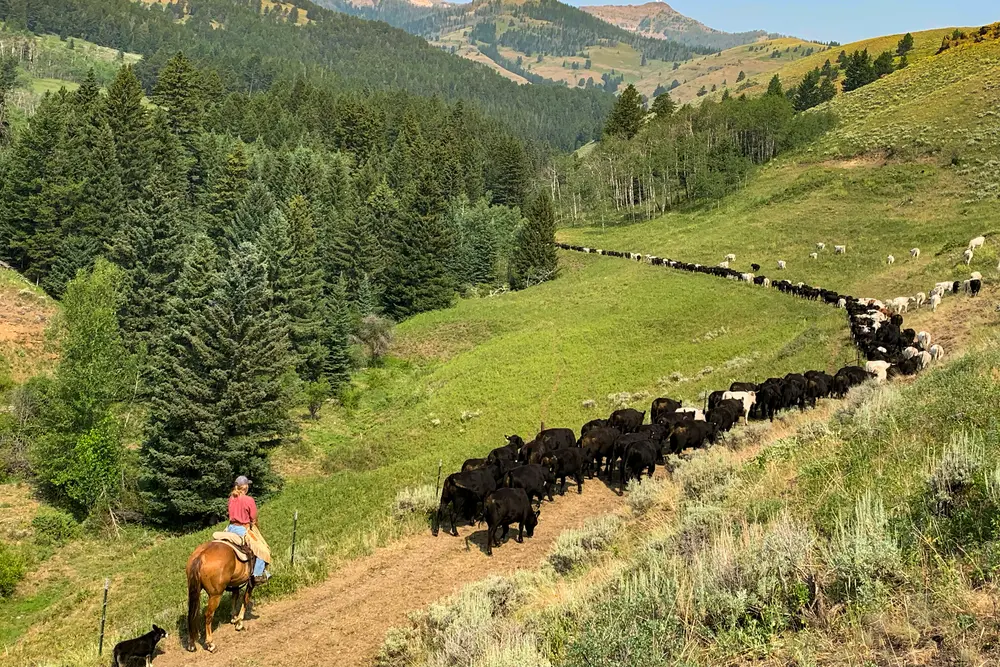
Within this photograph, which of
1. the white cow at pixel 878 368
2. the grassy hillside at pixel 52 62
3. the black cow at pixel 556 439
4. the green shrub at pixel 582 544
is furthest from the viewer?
the grassy hillside at pixel 52 62

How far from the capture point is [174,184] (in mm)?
71688

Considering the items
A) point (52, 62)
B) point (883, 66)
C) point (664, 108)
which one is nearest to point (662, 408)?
point (664, 108)

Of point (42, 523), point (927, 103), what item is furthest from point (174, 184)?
point (927, 103)

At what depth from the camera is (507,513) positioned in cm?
1407

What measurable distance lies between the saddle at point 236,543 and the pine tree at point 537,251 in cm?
6116

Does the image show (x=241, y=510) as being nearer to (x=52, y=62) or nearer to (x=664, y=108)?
(x=664, y=108)

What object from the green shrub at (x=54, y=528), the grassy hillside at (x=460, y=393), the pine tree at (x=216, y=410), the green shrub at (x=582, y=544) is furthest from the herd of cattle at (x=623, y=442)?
the green shrub at (x=54, y=528)

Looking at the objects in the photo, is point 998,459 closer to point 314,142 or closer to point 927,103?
point 927,103

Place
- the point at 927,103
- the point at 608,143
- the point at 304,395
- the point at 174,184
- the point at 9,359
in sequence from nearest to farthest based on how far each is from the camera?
the point at 304,395
the point at 9,359
the point at 174,184
the point at 927,103
the point at 608,143

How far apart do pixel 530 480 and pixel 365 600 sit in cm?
542

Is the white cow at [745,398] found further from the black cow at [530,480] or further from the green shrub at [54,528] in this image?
the green shrub at [54,528]

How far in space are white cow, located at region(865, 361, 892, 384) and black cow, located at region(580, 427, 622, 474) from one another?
34.2 ft

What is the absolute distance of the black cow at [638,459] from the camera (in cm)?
1773

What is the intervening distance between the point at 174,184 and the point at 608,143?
72042mm
